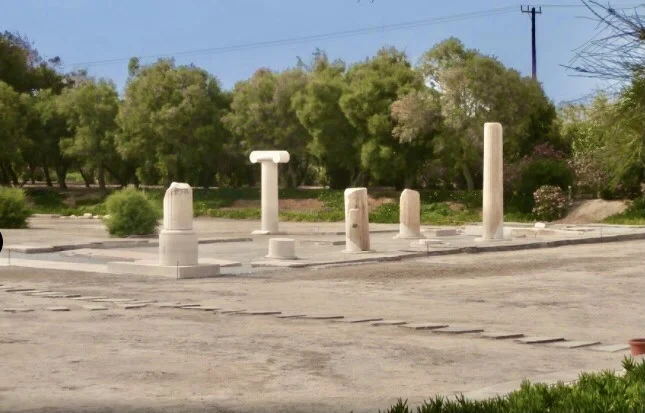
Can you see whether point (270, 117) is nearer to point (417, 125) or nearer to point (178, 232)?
point (417, 125)

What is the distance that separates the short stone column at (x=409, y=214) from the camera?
38875 millimetres

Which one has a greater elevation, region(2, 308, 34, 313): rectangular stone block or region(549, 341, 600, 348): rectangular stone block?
region(2, 308, 34, 313): rectangular stone block

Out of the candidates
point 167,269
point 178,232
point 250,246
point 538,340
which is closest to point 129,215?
point 250,246

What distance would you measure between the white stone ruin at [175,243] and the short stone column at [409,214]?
45.8 ft

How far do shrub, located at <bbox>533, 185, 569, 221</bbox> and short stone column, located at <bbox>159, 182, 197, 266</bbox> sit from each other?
28.4 m

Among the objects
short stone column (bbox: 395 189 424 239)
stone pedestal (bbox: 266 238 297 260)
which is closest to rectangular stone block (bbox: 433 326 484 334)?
stone pedestal (bbox: 266 238 297 260)

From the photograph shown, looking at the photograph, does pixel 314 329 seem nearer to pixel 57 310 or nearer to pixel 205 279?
pixel 57 310

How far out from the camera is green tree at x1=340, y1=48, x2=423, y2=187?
6072cm

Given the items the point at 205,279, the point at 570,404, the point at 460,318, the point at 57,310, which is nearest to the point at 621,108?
the point at 570,404

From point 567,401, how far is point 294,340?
6.55 metres

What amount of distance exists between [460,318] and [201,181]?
2465 inches

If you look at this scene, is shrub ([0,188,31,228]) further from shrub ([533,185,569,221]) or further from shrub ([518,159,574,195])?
shrub ([518,159,574,195])

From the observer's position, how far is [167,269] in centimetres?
2503

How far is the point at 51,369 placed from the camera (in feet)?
39.4
